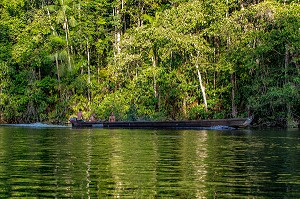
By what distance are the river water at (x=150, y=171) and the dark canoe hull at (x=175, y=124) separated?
17.7 m

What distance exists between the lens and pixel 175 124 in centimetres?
4681

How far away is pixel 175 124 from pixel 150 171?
29183mm

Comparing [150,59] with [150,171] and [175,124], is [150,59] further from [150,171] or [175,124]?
[150,171]

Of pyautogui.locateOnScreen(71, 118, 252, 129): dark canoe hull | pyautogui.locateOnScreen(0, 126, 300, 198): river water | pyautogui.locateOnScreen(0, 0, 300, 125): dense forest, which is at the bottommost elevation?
pyautogui.locateOnScreen(0, 126, 300, 198): river water

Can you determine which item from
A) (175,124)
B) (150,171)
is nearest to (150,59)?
(175,124)

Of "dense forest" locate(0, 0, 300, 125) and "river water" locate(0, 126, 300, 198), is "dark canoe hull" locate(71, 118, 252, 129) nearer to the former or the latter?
"dense forest" locate(0, 0, 300, 125)

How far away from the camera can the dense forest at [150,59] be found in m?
48.5

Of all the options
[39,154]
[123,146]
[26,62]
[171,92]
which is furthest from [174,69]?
[39,154]

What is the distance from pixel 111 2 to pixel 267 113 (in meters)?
21.4

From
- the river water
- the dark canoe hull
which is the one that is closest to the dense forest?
the dark canoe hull

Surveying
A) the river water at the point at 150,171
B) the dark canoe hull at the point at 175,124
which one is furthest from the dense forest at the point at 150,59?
the river water at the point at 150,171

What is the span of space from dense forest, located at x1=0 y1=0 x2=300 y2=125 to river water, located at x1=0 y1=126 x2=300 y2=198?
873 inches

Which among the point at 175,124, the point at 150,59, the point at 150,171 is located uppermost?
the point at 150,59

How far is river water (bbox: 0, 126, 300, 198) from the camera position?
14.0 meters
